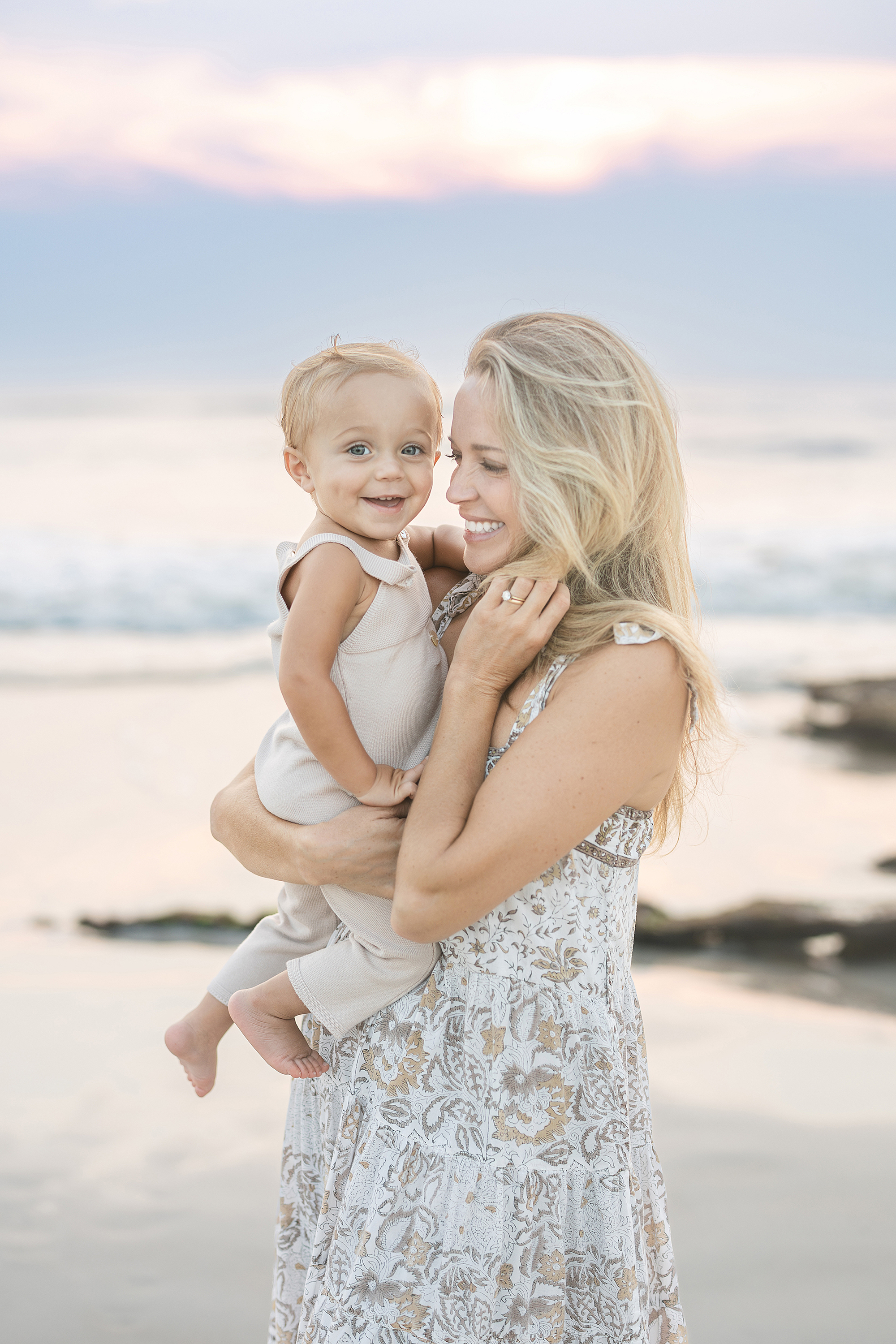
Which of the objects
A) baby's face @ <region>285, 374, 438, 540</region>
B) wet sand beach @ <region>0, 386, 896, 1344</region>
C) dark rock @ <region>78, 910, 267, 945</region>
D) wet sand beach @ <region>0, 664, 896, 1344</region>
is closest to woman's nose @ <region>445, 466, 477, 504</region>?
baby's face @ <region>285, 374, 438, 540</region>

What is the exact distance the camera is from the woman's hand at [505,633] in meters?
1.57

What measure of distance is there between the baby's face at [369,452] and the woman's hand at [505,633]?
282 millimetres

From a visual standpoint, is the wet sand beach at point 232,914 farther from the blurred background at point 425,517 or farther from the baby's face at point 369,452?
the baby's face at point 369,452

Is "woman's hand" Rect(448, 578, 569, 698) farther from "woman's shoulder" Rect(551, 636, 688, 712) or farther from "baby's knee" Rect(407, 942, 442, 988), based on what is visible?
A: "baby's knee" Rect(407, 942, 442, 988)

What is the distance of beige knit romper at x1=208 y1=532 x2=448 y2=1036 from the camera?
168 centimetres

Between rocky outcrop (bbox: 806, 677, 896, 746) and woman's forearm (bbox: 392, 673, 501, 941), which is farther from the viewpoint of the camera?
rocky outcrop (bbox: 806, 677, 896, 746)

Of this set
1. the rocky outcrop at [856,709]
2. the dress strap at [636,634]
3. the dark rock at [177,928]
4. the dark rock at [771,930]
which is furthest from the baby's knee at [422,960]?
the rocky outcrop at [856,709]

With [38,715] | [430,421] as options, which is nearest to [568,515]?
[430,421]

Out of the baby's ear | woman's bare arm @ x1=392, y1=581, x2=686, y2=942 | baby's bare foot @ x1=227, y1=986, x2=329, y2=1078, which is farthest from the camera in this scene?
the baby's ear

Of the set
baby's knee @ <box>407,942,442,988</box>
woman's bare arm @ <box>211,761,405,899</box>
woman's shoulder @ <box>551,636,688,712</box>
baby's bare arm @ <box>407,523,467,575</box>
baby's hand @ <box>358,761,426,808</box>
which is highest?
baby's bare arm @ <box>407,523,467,575</box>

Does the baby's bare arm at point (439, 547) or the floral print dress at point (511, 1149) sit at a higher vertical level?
the baby's bare arm at point (439, 547)

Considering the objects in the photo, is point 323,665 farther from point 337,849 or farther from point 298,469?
point 298,469

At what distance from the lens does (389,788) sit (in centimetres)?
174

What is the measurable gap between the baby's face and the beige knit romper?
64 mm
